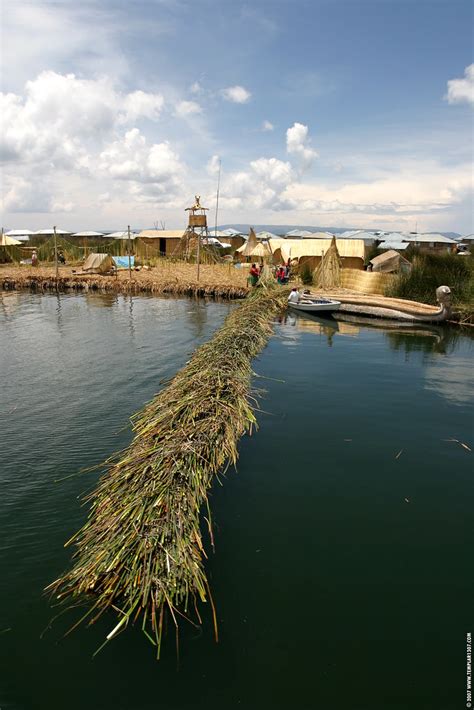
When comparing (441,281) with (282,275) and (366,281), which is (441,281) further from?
(282,275)

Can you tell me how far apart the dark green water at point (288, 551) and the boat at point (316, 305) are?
10.1m

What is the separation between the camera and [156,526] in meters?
5.36

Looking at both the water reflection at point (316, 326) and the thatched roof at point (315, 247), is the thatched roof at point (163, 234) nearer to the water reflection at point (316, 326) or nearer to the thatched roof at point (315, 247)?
the thatched roof at point (315, 247)

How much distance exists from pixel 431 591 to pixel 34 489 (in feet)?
21.6

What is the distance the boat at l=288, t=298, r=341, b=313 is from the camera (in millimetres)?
24781

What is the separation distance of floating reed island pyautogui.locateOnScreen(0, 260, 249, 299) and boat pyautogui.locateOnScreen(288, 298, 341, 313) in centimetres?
713

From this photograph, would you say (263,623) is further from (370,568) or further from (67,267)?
(67,267)

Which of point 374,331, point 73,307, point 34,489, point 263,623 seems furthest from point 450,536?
point 73,307

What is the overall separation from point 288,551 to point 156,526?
237 centimetres

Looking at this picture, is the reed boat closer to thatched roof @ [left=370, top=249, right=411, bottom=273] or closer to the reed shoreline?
thatched roof @ [left=370, top=249, right=411, bottom=273]

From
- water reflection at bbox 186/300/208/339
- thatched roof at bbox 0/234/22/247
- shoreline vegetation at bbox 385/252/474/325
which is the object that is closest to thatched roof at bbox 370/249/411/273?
shoreline vegetation at bbox 385/252/474/325

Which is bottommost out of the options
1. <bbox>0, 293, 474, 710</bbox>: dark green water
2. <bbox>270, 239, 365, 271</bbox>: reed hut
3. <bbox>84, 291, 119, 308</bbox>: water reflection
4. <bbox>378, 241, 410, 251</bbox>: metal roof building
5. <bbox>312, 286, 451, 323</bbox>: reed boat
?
<bbox>0, 293, 474, 710</bbox>: dark green water

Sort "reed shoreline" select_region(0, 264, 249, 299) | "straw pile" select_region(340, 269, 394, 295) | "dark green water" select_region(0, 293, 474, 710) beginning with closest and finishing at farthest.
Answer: "dark green water" select_region(0, 293, 474, 710)
"straw pile" select_region(340, 269, 394, 295)
"reed shoreline" select_region(0, 264, 249, 299)

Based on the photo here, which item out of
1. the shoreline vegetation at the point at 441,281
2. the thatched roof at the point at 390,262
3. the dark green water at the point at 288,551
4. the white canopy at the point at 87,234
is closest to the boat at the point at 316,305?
the shoreline vegetation at the point at 441,281
